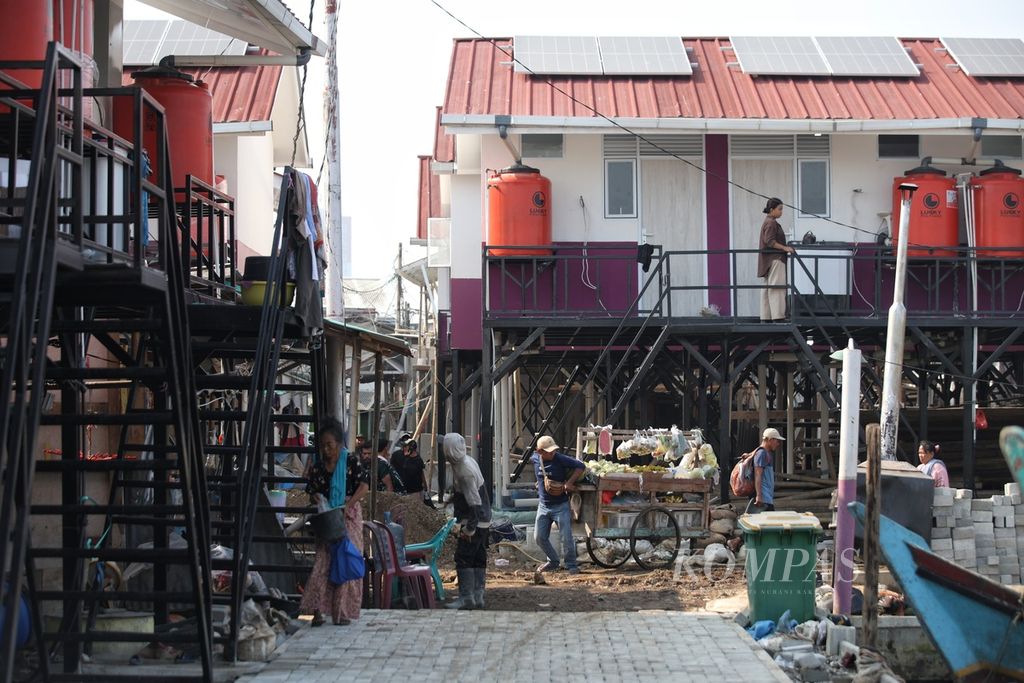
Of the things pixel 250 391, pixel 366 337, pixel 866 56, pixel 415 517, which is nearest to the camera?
pixel 250 391

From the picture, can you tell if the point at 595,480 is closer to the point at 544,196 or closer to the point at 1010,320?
the point at 544,196

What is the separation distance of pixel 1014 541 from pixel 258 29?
33.1 ft

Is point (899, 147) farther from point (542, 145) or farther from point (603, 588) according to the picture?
point (603, 588)

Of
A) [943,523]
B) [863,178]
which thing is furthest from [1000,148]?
[943,523]

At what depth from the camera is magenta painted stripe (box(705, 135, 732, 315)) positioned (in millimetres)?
21016

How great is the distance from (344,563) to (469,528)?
284cm

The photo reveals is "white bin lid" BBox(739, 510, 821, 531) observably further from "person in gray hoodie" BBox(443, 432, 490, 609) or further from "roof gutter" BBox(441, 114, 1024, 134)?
"roof gutter" BBox(441, 114, 1024, 134)

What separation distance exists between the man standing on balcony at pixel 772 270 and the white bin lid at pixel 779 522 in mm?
7190

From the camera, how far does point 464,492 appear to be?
12680 millimetres

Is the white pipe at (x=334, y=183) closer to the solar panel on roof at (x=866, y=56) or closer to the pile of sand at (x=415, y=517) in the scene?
the pile of sand at (x=415, y=517)

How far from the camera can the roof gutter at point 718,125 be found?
19828mm

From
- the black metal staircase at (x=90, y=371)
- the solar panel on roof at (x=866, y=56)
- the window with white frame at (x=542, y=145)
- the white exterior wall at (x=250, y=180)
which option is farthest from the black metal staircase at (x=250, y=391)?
the solar panel on roof at (x=866, y=56)

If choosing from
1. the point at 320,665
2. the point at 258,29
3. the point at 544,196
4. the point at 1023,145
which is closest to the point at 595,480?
the point at 544,196

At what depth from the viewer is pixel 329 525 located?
9719 mm
